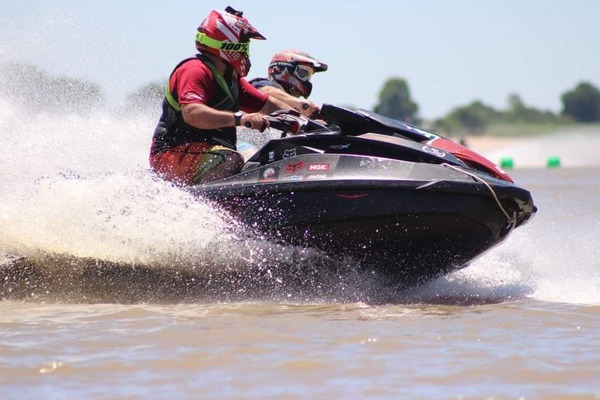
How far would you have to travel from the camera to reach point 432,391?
379 centimetres

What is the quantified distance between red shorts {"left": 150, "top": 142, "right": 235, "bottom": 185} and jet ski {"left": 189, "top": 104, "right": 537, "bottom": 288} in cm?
23

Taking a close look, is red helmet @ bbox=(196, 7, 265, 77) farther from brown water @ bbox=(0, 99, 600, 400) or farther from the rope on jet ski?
the rope on jet ski

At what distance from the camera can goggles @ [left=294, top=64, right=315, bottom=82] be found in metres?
7.49

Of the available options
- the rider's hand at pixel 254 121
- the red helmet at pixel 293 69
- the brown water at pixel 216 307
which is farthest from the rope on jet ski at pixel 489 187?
the red helmet at pixel 293 69

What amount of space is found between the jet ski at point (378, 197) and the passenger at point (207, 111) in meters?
0.23

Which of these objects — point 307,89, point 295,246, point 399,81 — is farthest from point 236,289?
point 399,81

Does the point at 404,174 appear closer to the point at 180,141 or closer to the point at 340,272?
the point at 340,272

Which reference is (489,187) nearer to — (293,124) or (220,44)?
(293,124)

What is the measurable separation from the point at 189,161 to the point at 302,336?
6.30 feet

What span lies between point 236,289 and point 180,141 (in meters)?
1.00

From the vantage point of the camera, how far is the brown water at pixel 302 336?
390cm

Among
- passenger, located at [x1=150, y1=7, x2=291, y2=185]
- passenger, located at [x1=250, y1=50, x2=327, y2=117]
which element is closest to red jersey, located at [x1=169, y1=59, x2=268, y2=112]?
passenger, located at [x1=150, y1=7, x2=291, y2=185]

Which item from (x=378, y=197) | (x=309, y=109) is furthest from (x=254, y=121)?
(x=309, y=109)

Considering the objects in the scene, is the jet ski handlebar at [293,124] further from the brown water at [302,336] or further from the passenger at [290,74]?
the passenger at [290,74]
